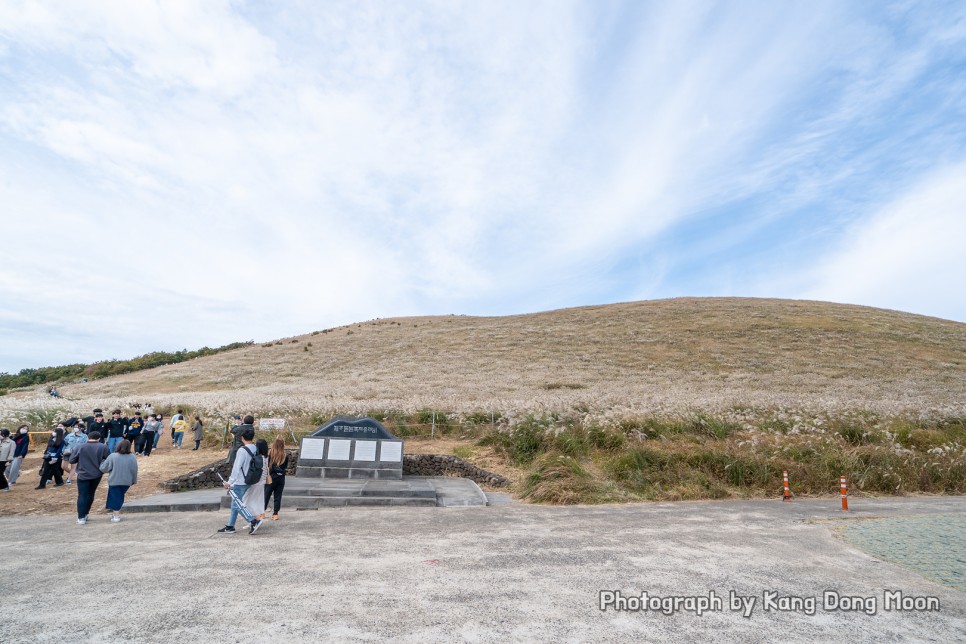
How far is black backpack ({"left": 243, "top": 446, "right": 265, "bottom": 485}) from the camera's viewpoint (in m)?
8.55

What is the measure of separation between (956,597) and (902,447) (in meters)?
11.6

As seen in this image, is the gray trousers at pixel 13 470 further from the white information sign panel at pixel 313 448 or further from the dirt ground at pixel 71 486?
the white information sign panel at pixel 313 448

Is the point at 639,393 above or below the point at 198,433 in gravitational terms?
above

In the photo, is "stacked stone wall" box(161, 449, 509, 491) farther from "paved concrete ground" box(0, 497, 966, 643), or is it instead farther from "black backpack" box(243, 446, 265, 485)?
"black backpack" box(243, 446, 265, 485)

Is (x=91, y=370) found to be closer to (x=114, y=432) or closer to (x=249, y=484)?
(x=114, y=432)

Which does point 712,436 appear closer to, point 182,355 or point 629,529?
point 629,529

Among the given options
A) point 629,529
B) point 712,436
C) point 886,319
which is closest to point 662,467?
point 712,436

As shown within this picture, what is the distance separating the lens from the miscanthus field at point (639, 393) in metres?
13.5

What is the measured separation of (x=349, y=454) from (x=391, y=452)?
1.14 meters

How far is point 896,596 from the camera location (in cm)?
580

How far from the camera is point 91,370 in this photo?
50.8m

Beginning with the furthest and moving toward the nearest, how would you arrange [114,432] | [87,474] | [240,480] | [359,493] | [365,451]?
[114,432] < [365,451] < [359,493] < [87,474] < [240,480]

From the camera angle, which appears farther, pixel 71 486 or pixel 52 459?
pixel 71 486

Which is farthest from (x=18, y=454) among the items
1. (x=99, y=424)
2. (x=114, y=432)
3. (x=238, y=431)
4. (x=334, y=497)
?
(x=334, y=497)
